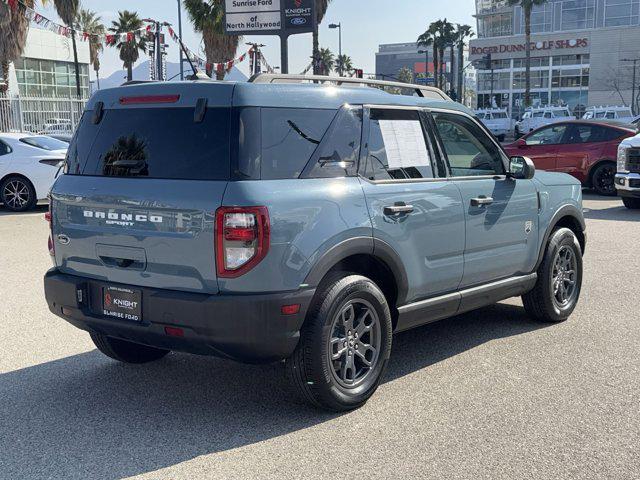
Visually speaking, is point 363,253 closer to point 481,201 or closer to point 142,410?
point 481,201

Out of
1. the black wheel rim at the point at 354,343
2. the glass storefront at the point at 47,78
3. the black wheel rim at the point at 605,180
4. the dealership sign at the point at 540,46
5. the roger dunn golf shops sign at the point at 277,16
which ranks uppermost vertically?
the dealership sign at the point at 540,46

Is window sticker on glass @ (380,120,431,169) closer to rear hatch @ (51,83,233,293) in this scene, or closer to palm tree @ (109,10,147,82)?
rear hatch @ (51,83,233,293)

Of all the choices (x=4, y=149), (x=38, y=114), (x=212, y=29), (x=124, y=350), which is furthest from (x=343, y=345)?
(x=212, y=29)

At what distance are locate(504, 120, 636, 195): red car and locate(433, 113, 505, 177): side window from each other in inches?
441

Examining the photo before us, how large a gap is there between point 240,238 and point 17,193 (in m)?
11.9

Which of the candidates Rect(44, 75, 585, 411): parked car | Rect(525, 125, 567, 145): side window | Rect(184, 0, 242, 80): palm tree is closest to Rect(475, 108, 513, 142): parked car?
Rect(184, 0, 242, 80): palm tree

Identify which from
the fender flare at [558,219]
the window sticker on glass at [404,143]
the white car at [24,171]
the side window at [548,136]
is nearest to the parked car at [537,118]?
the side window at [548,136]

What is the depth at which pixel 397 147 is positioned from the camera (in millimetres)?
4805

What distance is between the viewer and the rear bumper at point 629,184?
43.3 ft

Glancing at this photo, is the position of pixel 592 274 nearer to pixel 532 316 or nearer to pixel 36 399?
pixel 532 316

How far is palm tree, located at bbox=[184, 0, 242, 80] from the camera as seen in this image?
116 feet

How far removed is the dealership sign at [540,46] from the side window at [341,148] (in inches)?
3299

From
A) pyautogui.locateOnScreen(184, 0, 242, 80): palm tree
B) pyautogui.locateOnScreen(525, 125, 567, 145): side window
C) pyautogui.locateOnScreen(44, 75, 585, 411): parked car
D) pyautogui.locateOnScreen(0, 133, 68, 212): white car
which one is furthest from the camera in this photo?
pyautogui.locateOnScreen(184, 0, 242, 80): palm tree

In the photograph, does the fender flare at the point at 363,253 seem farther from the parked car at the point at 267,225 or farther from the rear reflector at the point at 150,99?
the rear reflector at the point at 150,99
